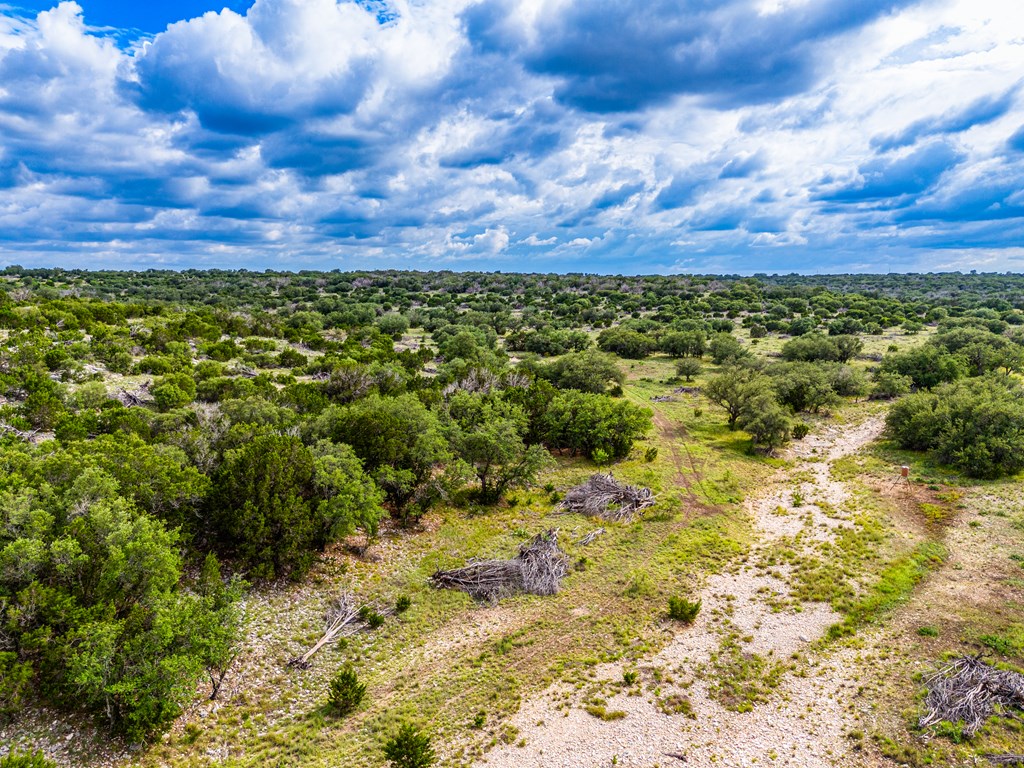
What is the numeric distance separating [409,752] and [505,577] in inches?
411

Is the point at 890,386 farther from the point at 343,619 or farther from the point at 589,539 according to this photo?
the point at 343,619

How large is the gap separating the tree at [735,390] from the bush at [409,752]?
132 ft

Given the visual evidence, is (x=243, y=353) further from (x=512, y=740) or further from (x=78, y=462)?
(x=512, y=740)

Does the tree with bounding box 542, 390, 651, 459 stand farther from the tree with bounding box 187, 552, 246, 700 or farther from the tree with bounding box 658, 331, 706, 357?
the tree with bounding box 658, 331, 706, 357

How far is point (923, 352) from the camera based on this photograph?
61.4 m

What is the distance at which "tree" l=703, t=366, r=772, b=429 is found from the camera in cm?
4747

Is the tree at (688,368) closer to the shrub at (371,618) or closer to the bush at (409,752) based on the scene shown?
the shrub at (371,618)

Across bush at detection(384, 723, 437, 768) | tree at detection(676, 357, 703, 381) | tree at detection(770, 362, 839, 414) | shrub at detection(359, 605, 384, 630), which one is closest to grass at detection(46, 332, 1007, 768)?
shrub at detection(359, 605, 384, 630)

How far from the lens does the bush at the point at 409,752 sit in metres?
14.5

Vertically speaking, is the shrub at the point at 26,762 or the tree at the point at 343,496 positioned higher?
the tree at the point at 343,496

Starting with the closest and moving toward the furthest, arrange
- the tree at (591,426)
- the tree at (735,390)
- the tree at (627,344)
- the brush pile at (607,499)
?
the brush pile at (607,499) < the tree at (591,426) < the tree at (735,390) < the tree at (627,344)

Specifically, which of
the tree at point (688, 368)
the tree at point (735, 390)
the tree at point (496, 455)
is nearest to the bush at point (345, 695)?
the tree at point (496, 455)

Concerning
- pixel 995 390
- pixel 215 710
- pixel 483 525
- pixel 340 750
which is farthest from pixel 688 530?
pixel 995 390

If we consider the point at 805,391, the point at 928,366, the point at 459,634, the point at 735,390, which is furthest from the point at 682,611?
the point at 928,366
